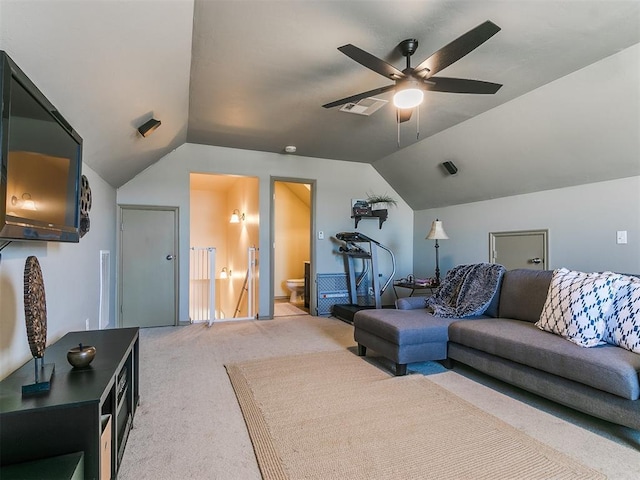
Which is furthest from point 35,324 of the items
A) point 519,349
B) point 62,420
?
point 519,349

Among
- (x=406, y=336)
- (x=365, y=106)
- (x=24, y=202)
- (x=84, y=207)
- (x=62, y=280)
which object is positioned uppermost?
(x=365, y=106)

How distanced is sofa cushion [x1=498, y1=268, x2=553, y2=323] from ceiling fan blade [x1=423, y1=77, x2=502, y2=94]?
1.66 m

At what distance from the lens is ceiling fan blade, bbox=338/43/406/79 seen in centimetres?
199

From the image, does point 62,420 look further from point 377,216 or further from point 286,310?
point 377,216

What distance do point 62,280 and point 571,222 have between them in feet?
15.9

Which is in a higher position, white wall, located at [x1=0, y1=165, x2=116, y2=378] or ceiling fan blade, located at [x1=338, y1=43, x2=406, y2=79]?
ceiling fan blade, located at [x1=338, y1=43, x2=406, y2=79]

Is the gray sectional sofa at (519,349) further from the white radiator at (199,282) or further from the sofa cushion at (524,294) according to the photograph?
the white radiator at (199,282)

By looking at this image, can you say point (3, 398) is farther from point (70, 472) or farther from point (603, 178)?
point (603, 178)

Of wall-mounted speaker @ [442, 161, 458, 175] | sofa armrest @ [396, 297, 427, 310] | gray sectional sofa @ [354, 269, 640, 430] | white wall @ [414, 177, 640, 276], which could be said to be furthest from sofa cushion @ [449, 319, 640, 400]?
wall-mounted speaker @ [442, 161, 458, 175]

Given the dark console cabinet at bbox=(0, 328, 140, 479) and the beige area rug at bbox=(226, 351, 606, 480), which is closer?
the dark console cabinet at bbox=(0, 328, 140, 479)

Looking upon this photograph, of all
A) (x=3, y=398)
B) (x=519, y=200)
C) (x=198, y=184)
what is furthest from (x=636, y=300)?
(x=198, y=184)

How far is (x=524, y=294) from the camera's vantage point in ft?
9.77

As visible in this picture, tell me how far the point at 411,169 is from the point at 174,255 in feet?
12.4

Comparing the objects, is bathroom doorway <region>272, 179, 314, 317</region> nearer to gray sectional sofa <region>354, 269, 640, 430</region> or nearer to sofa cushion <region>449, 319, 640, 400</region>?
gray sectional sofa <region>354, 269, 640, 430</region>
